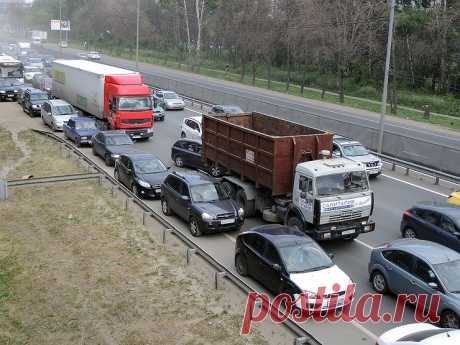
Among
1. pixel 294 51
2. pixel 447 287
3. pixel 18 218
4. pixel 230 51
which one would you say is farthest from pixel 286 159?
pixel 230 51

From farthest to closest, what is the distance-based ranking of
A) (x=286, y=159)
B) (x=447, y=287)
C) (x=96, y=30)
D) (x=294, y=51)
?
1. (x=96, y=30)
2. (x=294, y=51)
3. (x=286, y=159)
4. (x=447, y=287)

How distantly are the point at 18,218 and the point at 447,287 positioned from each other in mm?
13050

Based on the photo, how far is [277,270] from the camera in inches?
484

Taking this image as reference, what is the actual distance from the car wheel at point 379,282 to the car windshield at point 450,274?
1.45 meters

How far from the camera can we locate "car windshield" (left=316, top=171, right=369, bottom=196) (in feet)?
50.5

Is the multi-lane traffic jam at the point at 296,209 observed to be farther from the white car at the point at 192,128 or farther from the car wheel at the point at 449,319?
the white car at the point at 192,128

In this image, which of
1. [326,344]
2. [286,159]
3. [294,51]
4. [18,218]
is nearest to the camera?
[326,344]

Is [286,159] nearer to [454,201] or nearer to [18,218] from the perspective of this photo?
[454,201]

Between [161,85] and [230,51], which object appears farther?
[230,51]

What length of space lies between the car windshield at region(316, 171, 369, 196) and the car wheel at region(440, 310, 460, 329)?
4834 mm

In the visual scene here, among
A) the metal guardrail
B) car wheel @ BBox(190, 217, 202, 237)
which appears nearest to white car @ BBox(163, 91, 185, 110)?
the metal guardrail

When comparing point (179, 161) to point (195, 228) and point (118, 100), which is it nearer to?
point (118, 100)

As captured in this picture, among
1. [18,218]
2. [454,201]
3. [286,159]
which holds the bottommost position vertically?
[18,218]

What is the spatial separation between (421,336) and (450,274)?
3244mm
